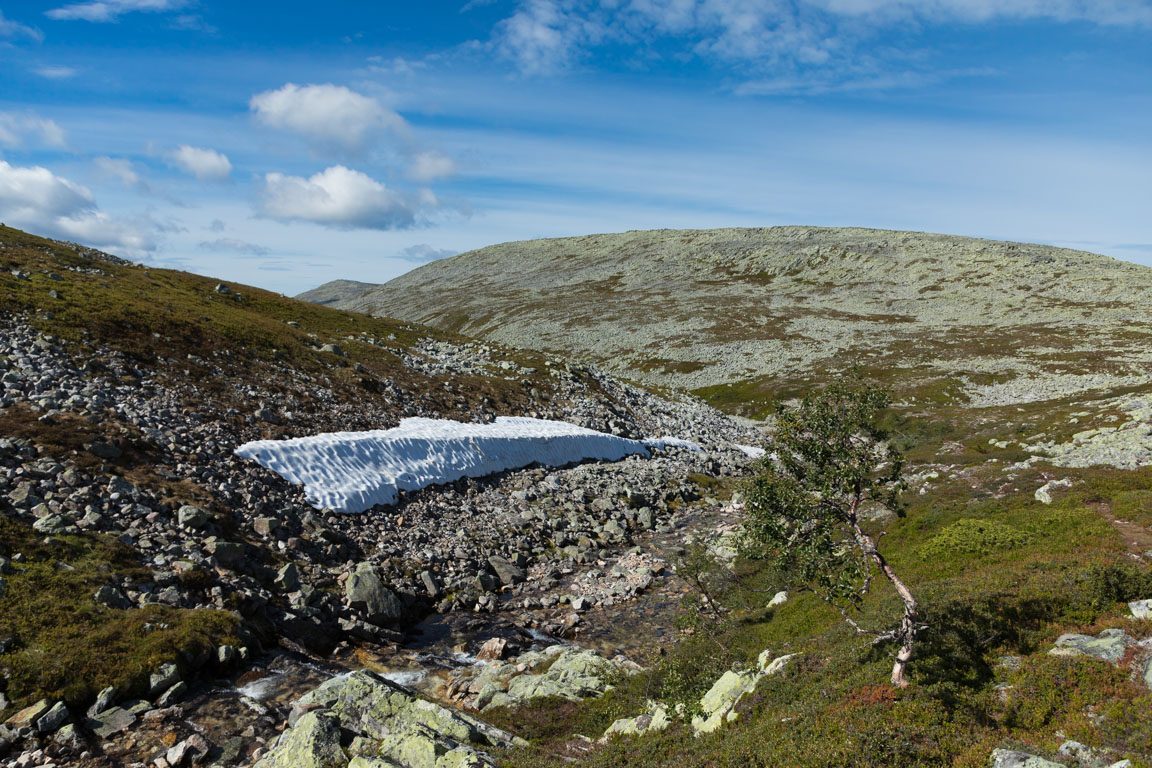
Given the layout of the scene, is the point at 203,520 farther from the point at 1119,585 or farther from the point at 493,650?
the point at 1119,585

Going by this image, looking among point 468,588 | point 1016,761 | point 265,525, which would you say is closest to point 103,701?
point 265,525

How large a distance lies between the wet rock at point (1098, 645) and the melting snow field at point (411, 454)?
28.3 metres

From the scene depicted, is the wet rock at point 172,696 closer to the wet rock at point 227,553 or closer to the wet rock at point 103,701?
the wet rock at point 103,701

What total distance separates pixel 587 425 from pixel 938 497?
29030 millimetres

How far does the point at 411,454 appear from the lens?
36.1 m

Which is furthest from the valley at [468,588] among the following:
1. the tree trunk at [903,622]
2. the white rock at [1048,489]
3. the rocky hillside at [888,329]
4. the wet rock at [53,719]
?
the rocky hillside at [888,329]

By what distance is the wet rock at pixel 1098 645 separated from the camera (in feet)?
42.9

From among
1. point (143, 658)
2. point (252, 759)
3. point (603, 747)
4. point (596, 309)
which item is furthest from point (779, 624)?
point (596, 309)

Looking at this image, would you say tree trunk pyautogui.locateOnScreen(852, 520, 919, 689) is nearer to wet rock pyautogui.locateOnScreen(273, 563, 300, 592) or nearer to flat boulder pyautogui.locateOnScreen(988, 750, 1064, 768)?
flat boulder pyautogui.locateOnScreen(988, 750, 1064, 768)

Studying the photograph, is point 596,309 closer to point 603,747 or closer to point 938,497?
point 938,497

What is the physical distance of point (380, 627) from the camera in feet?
74.7

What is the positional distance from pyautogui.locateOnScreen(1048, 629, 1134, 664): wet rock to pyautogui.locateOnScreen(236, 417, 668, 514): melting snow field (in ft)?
92.9

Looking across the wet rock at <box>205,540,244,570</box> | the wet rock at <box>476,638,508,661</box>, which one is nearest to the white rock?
the wet rock at <box>476,638,508,661</box>

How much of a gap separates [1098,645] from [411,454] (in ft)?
106
